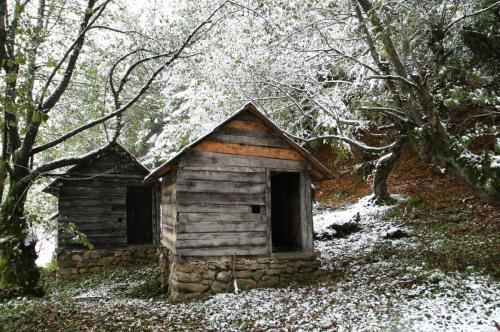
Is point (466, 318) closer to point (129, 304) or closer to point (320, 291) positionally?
point (320, 291)

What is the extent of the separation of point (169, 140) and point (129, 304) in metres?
10.9

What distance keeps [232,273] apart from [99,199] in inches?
305

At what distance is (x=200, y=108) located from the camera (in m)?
16.4

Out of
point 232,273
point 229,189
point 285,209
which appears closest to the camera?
point 232,273

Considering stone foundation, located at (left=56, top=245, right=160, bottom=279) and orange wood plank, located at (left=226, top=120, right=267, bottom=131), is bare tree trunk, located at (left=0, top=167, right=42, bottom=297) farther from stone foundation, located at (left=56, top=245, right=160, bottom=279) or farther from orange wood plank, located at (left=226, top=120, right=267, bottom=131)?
orange wood plank, located at (left=226, top=120, right=267, bottom=131)

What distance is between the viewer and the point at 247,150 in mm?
9875

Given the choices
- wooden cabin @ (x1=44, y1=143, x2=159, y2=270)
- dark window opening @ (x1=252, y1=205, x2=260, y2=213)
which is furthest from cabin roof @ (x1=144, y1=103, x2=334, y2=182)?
wooden cabin @ (x1=44, y1=143, x2=159, y2=270)

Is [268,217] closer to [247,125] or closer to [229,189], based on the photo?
[229,189]

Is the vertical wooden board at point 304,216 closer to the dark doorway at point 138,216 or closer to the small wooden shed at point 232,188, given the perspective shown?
the small wooden shed at point 232,188

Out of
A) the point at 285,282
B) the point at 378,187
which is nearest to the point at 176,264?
the point at 285,282

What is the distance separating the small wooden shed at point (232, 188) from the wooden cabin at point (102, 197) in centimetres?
502

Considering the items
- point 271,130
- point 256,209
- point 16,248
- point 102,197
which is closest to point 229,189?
point 256,209

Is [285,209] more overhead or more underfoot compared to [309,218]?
more overhead

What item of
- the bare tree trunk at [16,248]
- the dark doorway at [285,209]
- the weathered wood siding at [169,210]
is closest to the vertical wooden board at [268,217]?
the dark doorway at [285,209]
